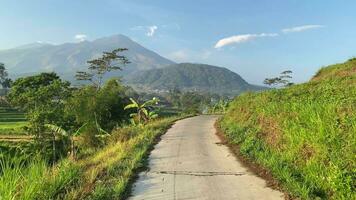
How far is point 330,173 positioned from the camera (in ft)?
26.8

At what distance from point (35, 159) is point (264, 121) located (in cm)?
804

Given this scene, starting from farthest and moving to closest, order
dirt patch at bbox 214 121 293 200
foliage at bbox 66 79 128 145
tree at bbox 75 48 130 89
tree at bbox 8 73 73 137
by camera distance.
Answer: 1. tree at bbox 75 48 130 89
2. tree at bbox 8 73 73 137
3. foliage at bbox 66 79 128 145
4. dirt patch at bbox 214 121 293 200

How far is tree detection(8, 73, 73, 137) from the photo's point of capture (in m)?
39.8

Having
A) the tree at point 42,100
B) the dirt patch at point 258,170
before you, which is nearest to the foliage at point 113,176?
the dirt patch at point 258,170

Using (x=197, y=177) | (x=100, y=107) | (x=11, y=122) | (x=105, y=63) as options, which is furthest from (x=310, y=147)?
(x=11, y=122)

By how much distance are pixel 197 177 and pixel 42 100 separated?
4308 cm

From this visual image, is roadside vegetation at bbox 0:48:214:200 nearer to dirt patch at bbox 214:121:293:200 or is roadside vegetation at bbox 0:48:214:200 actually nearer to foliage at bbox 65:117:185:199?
foliage at bbox 65:117:185:199

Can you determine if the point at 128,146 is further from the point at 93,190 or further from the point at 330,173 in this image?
the point at 330,173

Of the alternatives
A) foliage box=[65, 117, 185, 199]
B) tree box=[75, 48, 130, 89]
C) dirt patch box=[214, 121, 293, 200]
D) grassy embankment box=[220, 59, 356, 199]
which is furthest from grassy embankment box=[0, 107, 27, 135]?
grassy embankment box=[220, 59, 356, 199]

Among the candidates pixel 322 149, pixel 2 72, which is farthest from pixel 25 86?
pixel 2 72

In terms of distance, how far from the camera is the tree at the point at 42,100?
131ft

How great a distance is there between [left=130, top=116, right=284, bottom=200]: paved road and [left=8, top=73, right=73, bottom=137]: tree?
84.0ft

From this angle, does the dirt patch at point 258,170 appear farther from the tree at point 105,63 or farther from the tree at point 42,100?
the tree at point 105,63

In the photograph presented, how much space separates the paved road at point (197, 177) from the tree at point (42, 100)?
2560 centimetres
